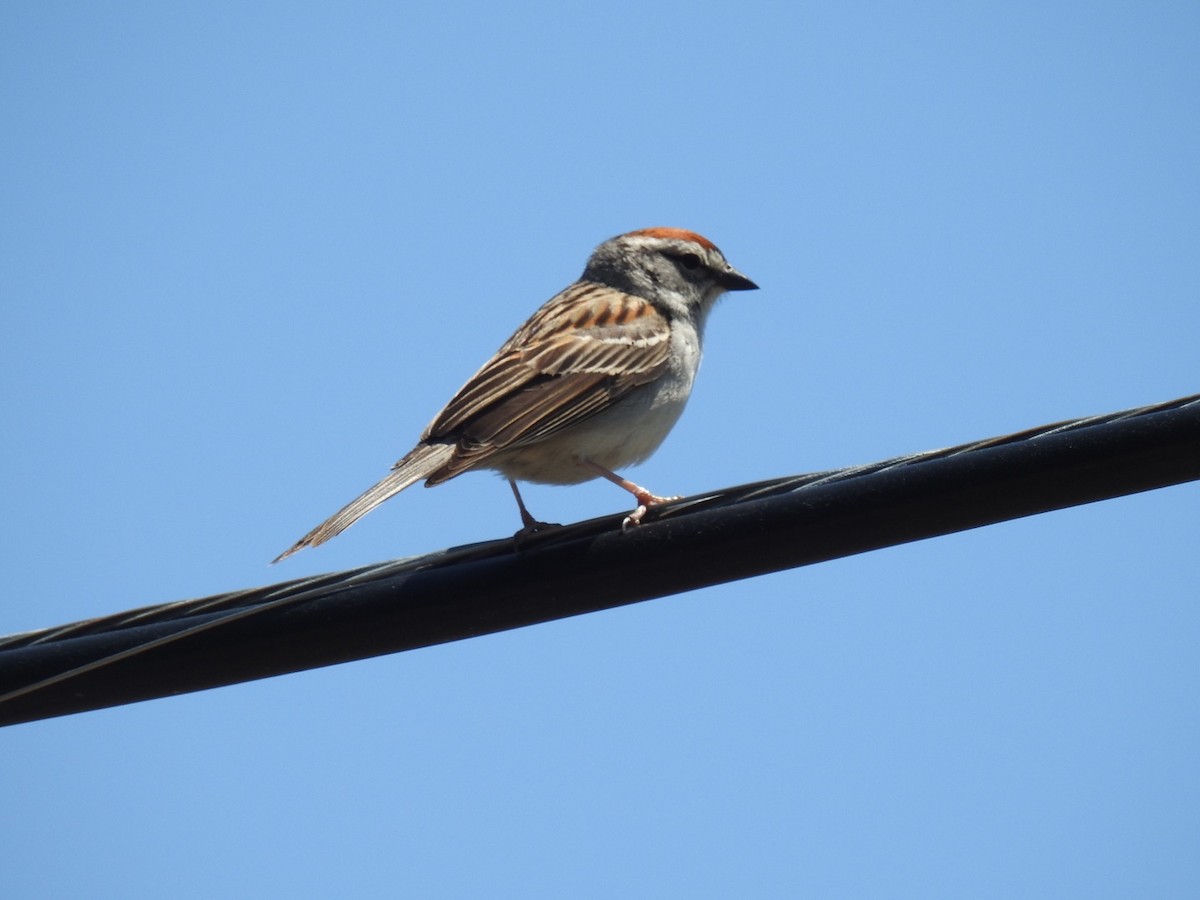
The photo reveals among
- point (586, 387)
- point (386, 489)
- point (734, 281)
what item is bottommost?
point (386, 489)

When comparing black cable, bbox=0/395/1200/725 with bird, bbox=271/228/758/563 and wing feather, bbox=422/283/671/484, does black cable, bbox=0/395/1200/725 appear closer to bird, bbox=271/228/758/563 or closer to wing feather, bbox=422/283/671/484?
bird, bbox=271/228/758/563

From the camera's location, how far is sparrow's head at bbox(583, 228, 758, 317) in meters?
8.55

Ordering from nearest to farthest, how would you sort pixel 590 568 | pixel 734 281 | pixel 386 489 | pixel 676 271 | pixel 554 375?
pixel 590 568, pixel 386 489, pixel 554 375, pixel 676 271, pixel 734 281

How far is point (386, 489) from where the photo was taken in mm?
6199

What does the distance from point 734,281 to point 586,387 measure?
2.12m

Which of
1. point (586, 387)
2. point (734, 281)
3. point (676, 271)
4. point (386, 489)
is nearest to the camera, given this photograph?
point (386, 489)

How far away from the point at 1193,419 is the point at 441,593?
2531 mm

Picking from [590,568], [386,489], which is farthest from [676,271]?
[590,568]

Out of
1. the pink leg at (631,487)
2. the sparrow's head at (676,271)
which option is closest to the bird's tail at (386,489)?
the pink leg at (631,487)

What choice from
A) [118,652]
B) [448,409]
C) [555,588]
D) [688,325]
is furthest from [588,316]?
[118,652]

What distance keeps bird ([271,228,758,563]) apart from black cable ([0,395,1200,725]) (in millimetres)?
1278

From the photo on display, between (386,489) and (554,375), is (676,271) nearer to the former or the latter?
(554,375)

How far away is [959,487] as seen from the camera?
4238mm

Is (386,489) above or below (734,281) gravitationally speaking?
below
